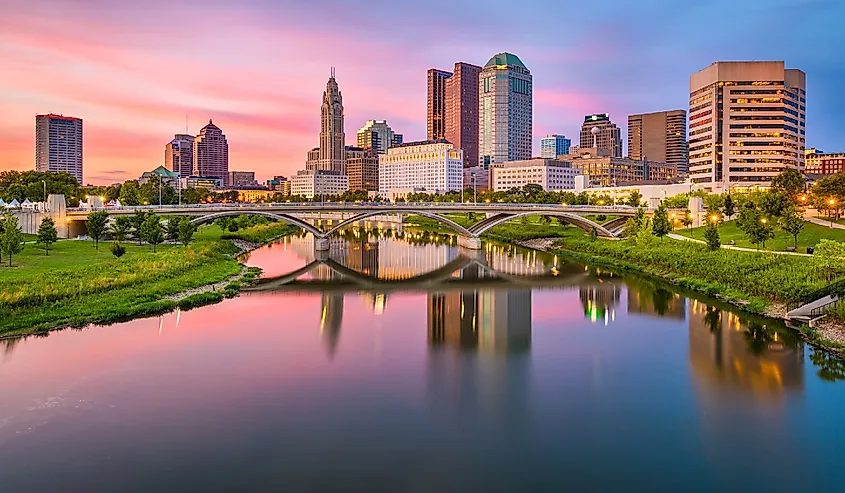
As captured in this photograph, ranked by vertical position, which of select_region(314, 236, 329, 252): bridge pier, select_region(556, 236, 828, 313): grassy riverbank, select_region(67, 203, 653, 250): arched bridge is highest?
select_region(67, 203, 653, 250): arched bridge

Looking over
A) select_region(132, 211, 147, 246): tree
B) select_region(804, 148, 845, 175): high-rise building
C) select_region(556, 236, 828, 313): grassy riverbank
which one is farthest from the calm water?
select_region(804, 148, 845, 175): high-rise building

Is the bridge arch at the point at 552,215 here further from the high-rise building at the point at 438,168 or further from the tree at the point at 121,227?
the high-rise building at the point at 438,168

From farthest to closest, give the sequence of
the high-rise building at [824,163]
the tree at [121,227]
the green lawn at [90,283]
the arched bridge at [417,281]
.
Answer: the high-rise building at [824,163], the tree at [121,227], the arched bridge at [417,281], the green lawn at [90,283]

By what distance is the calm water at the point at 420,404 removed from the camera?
14570mm

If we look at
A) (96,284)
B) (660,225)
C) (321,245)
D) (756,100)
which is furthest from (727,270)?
(756,100)

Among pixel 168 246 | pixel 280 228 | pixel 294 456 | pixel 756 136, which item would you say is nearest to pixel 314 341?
pixel 294 456

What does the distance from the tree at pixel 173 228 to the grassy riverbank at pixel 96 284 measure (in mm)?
6499

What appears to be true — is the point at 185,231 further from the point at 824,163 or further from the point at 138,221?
the point at 824,163

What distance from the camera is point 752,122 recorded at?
4277 inches

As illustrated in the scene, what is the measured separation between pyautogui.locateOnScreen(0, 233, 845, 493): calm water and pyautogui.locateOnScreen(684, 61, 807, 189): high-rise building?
8637cm

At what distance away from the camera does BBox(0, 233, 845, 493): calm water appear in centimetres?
1457

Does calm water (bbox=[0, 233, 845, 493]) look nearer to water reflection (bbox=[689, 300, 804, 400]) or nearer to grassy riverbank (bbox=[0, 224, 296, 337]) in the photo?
water reflection (bbox=[689, 300, 804, 400])

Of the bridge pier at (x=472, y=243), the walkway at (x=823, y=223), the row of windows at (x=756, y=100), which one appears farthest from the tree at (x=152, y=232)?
the row of windows at (x=756, y=100)

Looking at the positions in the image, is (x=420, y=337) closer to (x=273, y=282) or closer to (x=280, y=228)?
(x=273, y=282)
